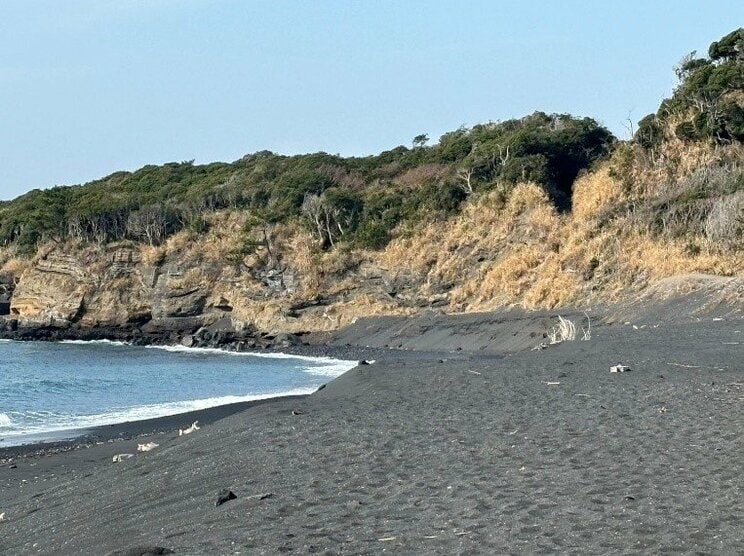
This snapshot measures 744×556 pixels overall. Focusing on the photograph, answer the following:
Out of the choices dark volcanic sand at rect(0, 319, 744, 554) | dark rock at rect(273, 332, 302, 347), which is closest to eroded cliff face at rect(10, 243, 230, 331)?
dark rock at rect(273, 332, 302, 347)

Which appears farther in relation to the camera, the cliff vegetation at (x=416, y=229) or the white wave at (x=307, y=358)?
the cliff vegetation at (x=416, y=229)

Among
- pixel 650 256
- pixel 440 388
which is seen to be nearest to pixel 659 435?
pixel 440 388

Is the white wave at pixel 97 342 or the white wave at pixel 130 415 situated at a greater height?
the white wave at pixel 130 415

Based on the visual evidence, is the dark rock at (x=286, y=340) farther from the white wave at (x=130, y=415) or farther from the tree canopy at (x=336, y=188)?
the white wave at (x=130, y=415)

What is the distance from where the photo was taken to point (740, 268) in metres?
34.8

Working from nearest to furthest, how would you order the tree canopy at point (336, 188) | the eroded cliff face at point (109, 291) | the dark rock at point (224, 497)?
the dark rock at point (224, 497)
the tree canopy at point (336, 188)
the eroded cliff face at point (109, 291)

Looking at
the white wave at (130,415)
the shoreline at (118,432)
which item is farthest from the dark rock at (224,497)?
the white wave at (130,415)

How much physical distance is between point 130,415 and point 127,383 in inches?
389

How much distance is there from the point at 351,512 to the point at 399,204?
50851mm

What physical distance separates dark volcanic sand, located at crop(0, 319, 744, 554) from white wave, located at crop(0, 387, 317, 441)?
5325mm

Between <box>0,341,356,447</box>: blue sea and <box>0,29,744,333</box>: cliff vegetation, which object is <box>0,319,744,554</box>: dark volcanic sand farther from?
<box>0,29,744,333</box>: cliff vegetation

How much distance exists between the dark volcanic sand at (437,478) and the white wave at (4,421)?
6418mm

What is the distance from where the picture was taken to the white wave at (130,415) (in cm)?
2130

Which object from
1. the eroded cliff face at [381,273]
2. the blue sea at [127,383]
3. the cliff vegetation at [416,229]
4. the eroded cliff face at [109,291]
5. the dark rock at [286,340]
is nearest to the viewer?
the blue sea at [127,383]
